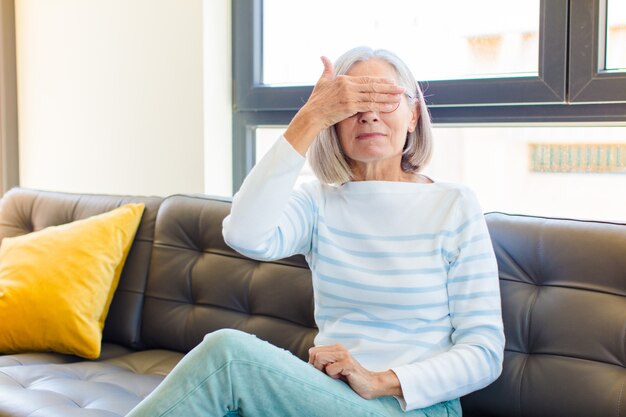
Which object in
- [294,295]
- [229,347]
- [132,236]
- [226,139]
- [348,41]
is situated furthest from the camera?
[226,139]

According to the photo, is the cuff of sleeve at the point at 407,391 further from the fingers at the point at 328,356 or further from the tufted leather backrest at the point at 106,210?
the tufted leather backrest at the point at 106,210

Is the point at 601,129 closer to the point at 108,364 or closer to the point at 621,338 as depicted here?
the point at 621,338

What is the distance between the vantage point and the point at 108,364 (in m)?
2.21

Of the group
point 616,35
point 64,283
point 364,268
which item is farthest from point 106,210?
point 616,35

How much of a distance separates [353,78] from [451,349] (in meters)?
0.59

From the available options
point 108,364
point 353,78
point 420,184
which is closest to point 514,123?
point 420,184

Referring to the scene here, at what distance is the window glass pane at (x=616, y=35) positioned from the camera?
2068 millimetres

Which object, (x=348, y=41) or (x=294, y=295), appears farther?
(x=348, y=41)

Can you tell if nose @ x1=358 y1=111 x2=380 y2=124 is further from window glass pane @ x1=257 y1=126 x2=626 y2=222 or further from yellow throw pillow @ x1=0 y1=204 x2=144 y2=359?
yellow throw pillow @ x1=0 y1=204 x2=144 y2=359

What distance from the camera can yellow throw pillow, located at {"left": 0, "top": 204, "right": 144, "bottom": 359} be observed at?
7.34ft

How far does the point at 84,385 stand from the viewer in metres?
A: 1.98

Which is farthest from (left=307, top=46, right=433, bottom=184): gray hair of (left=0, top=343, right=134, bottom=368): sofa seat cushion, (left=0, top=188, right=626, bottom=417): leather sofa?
(left=0, top=343, right=134, bottom=368): sofa seat cushion

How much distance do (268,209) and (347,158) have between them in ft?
0.93

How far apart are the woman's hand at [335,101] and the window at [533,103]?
70cm
